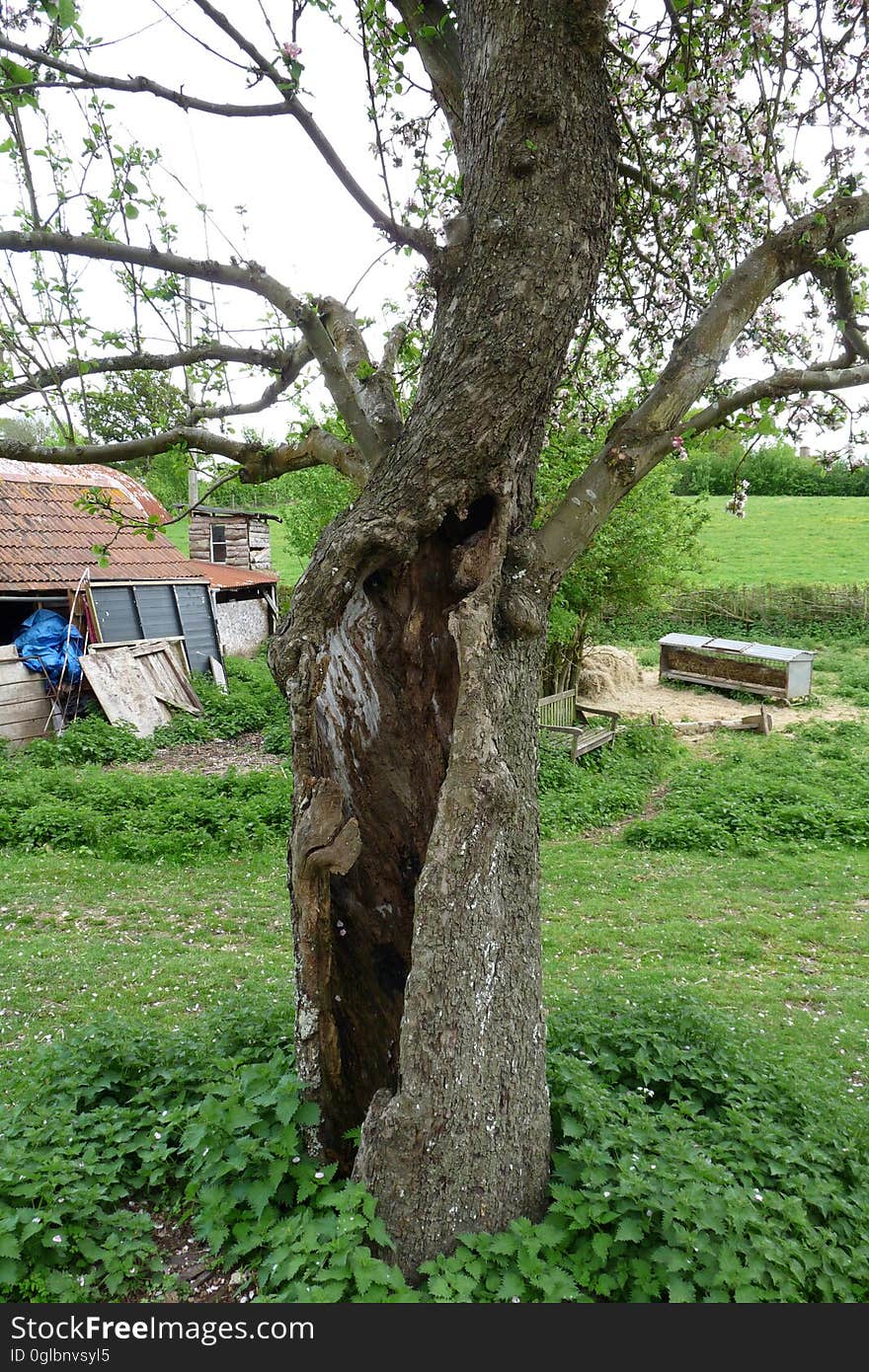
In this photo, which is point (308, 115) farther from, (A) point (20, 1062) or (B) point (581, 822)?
(B) point (581, 822)

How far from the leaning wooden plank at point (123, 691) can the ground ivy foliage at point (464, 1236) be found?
10862 millimetres

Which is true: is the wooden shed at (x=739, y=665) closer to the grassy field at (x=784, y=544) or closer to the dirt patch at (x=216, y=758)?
the grassy field at (x=784, y=544)

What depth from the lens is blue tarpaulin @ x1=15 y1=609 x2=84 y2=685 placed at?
1449 centimetres

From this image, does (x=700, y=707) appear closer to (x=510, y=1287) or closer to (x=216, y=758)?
(x=216, y=758)

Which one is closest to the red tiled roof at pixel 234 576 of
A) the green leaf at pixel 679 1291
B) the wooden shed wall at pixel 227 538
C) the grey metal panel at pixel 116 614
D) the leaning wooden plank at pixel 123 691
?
the wooden shed wall at pixel 227 538

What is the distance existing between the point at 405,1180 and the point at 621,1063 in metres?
1.78

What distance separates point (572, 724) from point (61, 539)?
34.9 feet

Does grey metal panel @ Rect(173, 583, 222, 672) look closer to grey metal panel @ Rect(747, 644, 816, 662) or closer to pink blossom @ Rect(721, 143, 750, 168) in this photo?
grey metal panel @ Rect(747, 644, 816, 662)

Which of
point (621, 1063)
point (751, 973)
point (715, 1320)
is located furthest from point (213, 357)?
point (751, 973)

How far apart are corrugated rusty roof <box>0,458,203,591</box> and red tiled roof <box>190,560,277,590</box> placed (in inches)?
102

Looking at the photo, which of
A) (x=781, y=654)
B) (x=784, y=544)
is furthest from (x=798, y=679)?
(x=784, y=544)

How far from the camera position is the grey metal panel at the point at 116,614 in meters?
15.8

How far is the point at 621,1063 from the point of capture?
439 centimetres

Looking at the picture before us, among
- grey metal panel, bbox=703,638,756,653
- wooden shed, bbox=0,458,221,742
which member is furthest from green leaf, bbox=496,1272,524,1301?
grey metal panel, bbox=703,638,756,653
